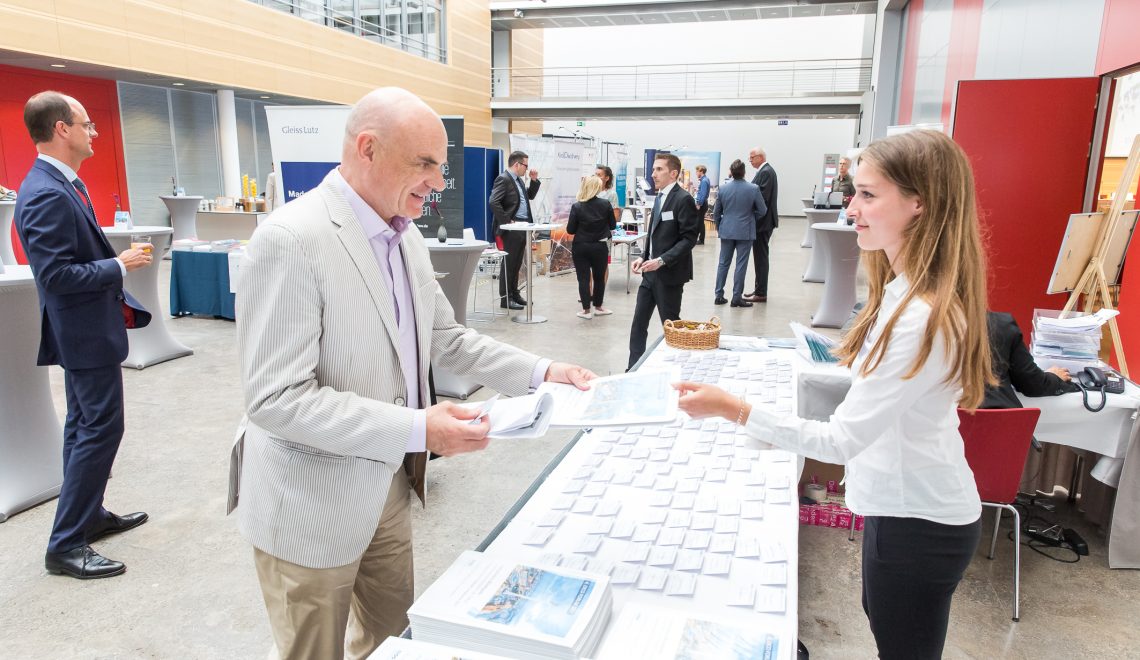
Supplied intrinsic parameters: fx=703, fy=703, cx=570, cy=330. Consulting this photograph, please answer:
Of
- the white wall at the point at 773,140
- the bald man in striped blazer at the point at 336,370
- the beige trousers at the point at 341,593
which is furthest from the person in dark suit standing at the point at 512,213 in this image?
the white wall at the point at 773,140

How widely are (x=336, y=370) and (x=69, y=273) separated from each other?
1883 millimetres

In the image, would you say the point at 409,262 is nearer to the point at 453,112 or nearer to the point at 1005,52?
the point at 1005,52

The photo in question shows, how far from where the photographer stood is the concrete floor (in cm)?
242

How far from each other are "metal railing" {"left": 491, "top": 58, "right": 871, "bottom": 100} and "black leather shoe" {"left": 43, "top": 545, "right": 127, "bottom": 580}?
19746 mm

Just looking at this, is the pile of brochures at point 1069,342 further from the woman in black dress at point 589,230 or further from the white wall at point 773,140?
the white wall at point 773,140

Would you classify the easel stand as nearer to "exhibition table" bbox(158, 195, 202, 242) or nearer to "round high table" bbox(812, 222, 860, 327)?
"round high table" bbox(812, 222, 860, 327)

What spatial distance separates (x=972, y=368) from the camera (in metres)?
1.33

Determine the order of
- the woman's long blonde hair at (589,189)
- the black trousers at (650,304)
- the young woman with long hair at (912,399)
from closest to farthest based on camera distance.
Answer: the young woman with long hair at (912,399) < the black trousers at (650,304) < the woman's long blonde hair at (589,189)

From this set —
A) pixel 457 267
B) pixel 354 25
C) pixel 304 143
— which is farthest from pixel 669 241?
pixel 354 25

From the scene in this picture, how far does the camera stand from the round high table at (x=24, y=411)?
3092mm

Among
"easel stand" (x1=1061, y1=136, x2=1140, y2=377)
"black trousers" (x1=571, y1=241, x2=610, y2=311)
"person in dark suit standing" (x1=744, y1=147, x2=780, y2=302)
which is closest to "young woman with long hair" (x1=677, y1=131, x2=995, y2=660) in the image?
"easel stand" (x1=1061, y1=136, x2=1140, y2=377)

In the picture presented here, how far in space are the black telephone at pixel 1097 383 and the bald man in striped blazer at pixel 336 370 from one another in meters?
2.75

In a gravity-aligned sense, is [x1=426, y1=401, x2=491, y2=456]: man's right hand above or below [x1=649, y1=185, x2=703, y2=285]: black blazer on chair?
below

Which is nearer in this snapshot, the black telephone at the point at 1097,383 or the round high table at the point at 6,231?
the black telephone at the point at 1097,383
